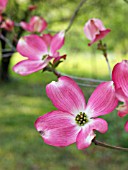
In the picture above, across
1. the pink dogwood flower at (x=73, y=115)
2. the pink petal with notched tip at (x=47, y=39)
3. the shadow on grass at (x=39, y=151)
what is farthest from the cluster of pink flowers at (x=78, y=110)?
the shadow on grass at (x=39, y=151)

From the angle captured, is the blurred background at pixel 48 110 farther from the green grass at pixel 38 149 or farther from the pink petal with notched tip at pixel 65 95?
the pink petal with notched tip at pixel 65 95

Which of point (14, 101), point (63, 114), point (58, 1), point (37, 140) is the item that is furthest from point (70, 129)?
point (14, 101)

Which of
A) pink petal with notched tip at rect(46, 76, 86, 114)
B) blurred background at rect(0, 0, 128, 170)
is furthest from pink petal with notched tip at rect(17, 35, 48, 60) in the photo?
blurred background at rect(0, 0, 128, 170)

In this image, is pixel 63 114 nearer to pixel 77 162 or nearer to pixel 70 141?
pixel 70 141

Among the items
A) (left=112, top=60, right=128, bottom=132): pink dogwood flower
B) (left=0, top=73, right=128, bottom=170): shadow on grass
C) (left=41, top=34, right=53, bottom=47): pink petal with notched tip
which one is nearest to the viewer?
(left=112, top=60, right=128, bottom=132): pink dogwood flower

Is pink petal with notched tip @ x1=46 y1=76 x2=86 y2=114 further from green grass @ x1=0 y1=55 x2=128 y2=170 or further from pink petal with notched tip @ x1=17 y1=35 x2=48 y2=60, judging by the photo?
green grass @ x1=0 y1=55 x2=128 y2=170
